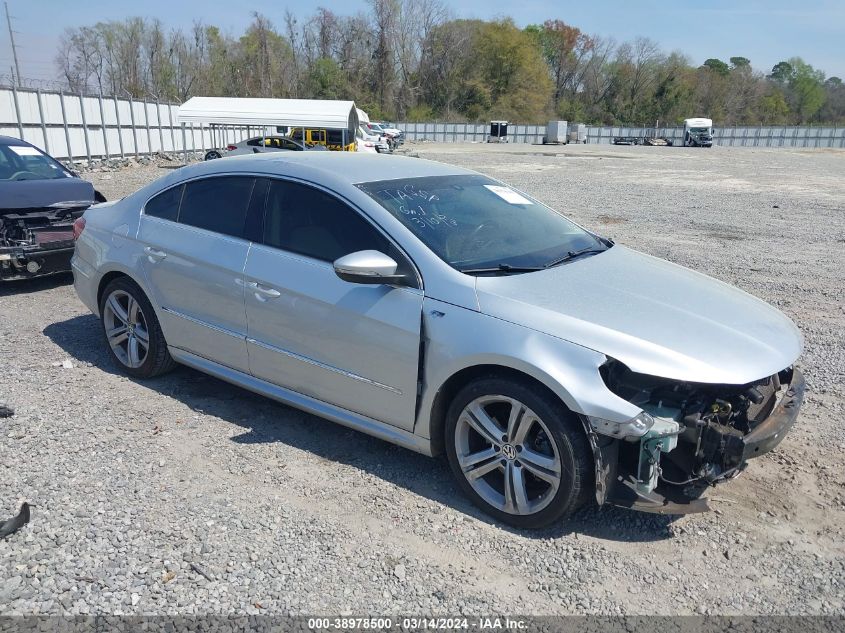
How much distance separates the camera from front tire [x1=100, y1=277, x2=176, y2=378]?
194 inches

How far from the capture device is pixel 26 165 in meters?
8.38

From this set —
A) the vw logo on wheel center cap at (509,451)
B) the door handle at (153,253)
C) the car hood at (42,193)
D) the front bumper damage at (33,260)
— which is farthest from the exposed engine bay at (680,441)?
→ the car hood at (42,193)

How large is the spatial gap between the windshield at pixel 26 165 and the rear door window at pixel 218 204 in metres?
4.52

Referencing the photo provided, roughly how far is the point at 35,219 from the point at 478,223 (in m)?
5.59

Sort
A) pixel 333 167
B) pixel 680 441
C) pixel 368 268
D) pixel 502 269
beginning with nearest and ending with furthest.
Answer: pixel 680 441 < pixel 368 268 < pixel 502 269 < pixel 333 167

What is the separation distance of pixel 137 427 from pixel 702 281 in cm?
360

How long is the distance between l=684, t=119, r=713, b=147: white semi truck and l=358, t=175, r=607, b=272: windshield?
7196 centimetres

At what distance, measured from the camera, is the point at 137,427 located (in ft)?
14.4

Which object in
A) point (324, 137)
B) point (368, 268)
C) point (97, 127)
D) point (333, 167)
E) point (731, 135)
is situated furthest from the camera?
point (731, 135)

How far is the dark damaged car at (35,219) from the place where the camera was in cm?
713

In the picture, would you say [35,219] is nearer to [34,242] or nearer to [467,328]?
[34,242]

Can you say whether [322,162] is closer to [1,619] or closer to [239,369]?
[239,369]

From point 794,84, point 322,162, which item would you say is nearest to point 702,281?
point 322,162

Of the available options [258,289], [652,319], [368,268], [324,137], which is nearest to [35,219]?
[258,289]
